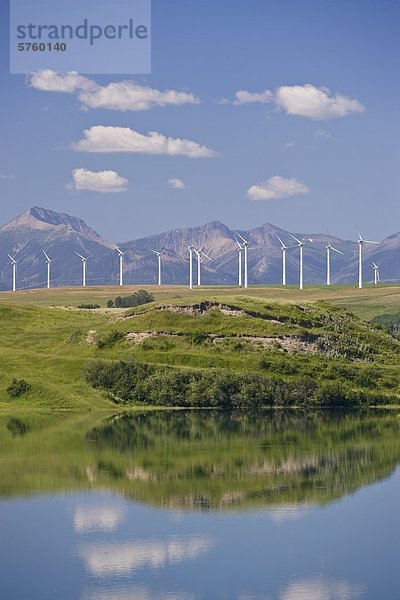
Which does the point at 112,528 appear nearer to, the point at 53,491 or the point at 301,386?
the point at 53,491

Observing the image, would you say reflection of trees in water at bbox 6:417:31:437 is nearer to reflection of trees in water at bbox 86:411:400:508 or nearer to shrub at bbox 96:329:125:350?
reflection of trees in water at bbox 86:411:400:508

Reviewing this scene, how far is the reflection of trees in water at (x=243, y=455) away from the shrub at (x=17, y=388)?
701 inches

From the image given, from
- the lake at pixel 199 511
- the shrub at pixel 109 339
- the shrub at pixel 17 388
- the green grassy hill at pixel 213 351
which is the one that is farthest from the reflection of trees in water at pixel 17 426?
the shrub at pixel 109 339

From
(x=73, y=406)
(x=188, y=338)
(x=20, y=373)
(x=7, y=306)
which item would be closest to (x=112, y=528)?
(x=73, y=406)

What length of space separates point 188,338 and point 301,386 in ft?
70.2

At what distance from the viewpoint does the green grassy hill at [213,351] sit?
146m

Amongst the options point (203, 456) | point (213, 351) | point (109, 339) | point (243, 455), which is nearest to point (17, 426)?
point (203, 456)

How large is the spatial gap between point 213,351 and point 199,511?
273 ft

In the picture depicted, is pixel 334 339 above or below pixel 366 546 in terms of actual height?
above

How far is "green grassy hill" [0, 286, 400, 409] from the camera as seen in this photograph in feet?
478

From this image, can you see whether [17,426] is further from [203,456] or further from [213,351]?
[213,351]

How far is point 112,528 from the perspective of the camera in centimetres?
6944

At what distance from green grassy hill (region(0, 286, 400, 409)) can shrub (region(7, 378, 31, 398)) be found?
92cm

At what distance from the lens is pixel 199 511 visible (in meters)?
75.2
